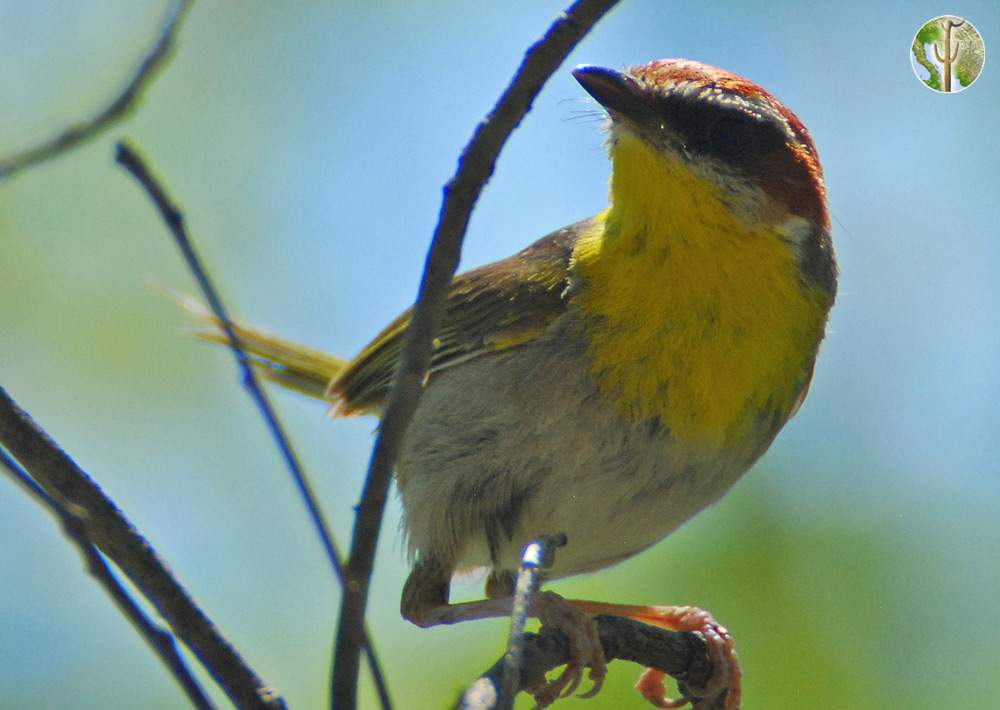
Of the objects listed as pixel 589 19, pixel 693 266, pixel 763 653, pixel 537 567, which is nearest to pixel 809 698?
pixel 763 653

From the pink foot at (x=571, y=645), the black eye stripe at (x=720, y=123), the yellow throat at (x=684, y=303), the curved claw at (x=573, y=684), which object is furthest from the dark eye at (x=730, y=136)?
the curved claw at (x=573, y=684)

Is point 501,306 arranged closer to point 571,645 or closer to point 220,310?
point 571,645

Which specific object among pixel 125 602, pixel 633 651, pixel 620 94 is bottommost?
pixel 633 651

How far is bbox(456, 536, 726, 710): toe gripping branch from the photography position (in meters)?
1.85

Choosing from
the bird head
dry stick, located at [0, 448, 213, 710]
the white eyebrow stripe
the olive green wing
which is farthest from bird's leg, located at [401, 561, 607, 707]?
the white eyebrow stripe

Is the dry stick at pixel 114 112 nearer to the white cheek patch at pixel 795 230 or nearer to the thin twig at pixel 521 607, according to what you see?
the thin twig at pixel 521 607

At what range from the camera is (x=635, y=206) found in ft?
11.8

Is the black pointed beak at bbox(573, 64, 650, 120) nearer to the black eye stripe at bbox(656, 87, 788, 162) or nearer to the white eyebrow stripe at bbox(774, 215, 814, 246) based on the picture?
Result: the black eye stripe at bbox(656, 87, 788, 162)

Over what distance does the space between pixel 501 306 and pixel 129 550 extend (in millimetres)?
2333

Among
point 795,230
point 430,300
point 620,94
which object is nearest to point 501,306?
point 620,94

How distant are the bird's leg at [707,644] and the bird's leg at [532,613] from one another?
101mm

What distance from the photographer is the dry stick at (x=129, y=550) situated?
169 centimetres

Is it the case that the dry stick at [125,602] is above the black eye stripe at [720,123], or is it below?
below

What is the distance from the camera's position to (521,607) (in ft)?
5.78
